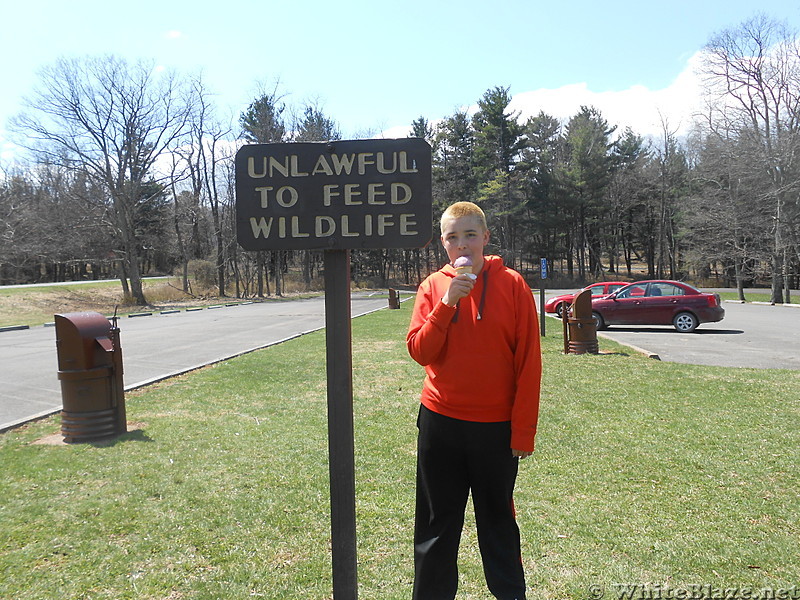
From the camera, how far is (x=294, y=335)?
14898 millimetres

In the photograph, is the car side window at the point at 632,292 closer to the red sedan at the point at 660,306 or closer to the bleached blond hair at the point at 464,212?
the red sedan at the point at 660,306

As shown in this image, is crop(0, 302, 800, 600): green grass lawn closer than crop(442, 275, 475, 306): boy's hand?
No

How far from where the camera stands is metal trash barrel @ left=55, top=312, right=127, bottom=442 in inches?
216

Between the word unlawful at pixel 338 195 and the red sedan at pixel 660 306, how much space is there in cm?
1380

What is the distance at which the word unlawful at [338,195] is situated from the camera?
7.99 ft

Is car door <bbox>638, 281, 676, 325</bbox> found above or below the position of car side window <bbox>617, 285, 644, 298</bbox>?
below

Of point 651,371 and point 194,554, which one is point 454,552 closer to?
point 194,554

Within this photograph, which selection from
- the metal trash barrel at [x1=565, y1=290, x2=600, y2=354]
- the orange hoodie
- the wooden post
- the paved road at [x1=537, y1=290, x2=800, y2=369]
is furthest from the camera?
the metal trash barrel at [x1=565, y1=290, x2=600, y2=354]

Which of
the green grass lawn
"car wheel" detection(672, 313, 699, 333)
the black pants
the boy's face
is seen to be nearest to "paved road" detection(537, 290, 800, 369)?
"car wheel" detection(672, 313, 699, 333)

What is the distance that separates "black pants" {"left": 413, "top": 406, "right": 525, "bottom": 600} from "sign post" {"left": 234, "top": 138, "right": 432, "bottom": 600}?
0.32 meters

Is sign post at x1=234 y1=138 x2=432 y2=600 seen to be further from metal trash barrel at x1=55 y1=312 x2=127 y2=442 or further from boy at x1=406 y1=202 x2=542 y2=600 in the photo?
metal trash barrel at x1=55 y1=312 x2=127 y2=442

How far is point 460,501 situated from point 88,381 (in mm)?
4394

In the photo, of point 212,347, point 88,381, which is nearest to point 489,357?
point 88,381

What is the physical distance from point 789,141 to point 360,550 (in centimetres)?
2946
